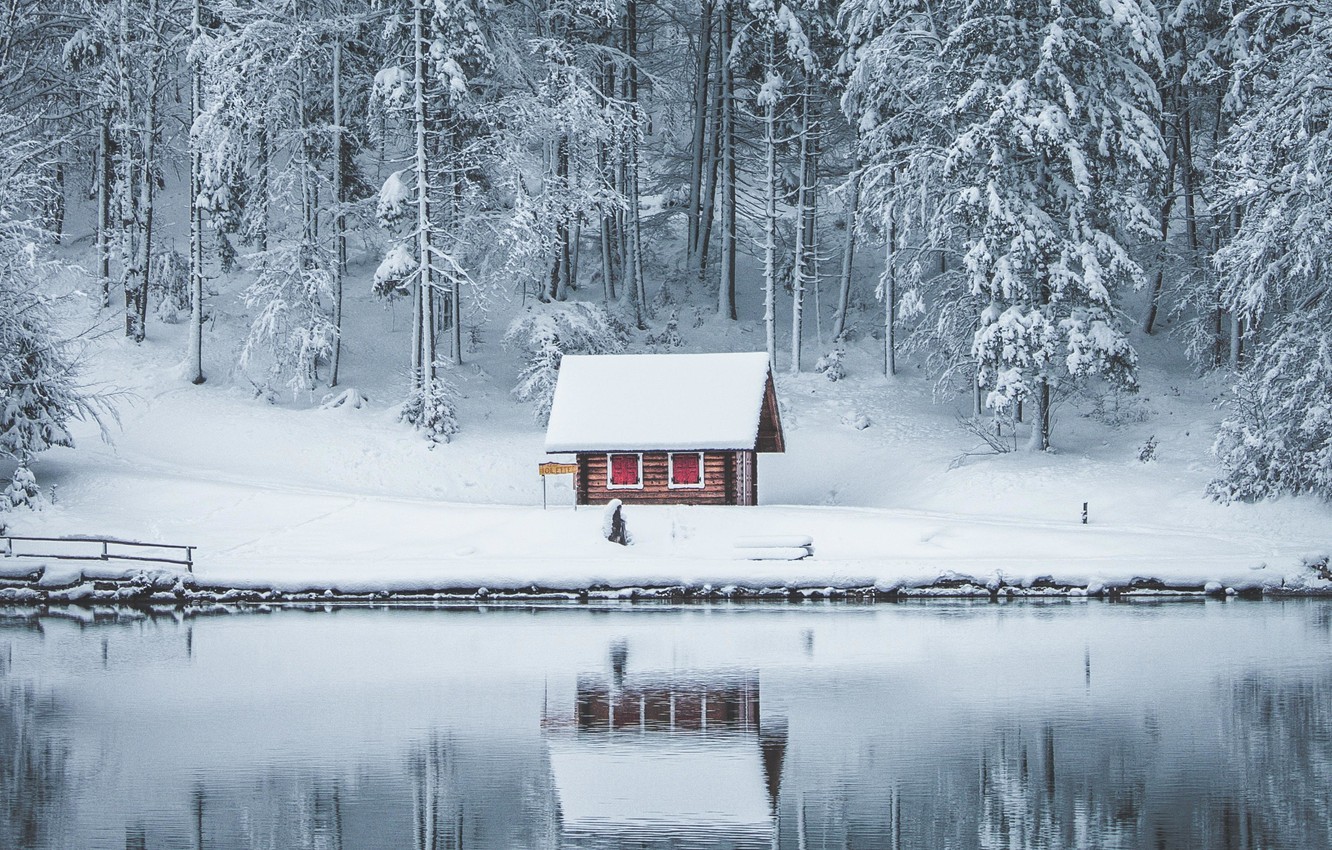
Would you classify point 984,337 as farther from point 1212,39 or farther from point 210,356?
point 210,356

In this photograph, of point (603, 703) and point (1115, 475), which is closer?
point (603, 703)

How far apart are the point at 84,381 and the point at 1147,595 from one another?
34.5 meters

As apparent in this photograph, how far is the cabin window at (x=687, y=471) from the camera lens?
4306 cm

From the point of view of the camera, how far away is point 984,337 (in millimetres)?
42469

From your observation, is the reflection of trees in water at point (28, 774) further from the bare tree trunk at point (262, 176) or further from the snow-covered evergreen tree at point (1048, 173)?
the bare tree trunk at point (262, 176)

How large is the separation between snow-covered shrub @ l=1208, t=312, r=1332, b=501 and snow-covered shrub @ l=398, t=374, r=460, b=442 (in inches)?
892

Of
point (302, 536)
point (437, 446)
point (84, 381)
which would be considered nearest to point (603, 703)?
A: point (302, 536)

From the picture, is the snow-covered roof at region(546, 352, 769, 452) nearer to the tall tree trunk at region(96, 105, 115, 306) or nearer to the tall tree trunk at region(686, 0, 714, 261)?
the tall tree trunk at region(686, 0, 714, 261)

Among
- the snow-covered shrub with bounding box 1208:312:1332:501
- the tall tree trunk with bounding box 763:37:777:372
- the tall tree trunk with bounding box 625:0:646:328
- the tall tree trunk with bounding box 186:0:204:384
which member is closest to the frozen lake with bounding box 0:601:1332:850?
the snow-covered shrub with bounding box 1208:312:1332:501

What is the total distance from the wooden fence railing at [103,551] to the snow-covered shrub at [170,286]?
19085mm

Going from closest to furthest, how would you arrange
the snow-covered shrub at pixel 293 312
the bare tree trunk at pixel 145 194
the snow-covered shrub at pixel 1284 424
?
1. the snow-covered shrub at pixel 1284 424
2. the snow-covered shrub at pixel 293 312
3. the bare tree trunk at pixel 145 194

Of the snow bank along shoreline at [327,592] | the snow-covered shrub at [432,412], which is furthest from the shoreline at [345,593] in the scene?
the snow-covered shrub at [432,412]

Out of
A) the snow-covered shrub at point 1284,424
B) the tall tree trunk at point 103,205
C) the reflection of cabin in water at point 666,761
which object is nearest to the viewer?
the reflection of cabin in water at point 666,761

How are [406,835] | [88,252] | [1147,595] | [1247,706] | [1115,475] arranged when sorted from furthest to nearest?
1. [88,252]
2. [1115,475]
3. [1147,595]
4. [1247,706]
5. [406,835]
